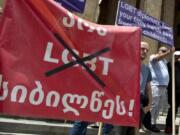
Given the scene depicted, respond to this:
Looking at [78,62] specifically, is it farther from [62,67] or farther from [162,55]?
[162,55]

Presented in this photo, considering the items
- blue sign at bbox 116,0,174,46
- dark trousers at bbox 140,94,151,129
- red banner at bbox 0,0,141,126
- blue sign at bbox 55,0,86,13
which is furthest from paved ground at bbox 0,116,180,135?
red banner at bbox 0,0,141,126

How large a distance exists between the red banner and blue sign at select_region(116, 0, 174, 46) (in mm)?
2824

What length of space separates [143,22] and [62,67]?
3.77 meters

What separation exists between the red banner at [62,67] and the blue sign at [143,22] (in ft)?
9.27

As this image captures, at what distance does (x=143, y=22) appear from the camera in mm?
7910

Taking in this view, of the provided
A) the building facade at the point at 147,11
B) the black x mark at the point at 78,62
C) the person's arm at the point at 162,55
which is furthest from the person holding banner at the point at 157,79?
the building facade at the point at 147,11

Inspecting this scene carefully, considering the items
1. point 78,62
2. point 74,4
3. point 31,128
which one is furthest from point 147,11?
point 78,62

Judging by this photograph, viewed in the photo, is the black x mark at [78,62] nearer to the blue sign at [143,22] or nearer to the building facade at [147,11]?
the blue sign at [143,22]

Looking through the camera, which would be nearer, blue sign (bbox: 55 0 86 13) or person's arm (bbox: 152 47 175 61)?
blue sign (bbox: 55 0 86 13)

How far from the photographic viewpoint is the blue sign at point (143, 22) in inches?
300

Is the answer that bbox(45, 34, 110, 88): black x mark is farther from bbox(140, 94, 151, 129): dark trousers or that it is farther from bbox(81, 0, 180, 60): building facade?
bbox(81, 0, 180, 60): building facade

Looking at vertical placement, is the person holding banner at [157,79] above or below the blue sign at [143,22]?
below

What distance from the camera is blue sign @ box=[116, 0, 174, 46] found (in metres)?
7.63

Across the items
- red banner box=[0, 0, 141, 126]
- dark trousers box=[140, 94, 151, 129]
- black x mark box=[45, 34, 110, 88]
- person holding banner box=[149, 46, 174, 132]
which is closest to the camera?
red banner box=[0, 0, 141, 126]
